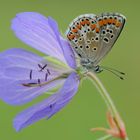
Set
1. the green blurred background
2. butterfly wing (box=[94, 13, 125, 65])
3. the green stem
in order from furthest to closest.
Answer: the green blurred background → butterfly wing (box=[94, 13, 125, 65]) → the green stem

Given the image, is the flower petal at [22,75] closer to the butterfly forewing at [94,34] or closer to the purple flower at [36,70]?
the purple flower at [36,70]

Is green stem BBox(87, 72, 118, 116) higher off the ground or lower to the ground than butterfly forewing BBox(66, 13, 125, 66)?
lower

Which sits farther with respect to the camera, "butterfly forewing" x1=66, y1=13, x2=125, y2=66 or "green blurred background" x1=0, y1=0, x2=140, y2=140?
"green blurred background" x1=0, y1=0, x2=140, y2=140

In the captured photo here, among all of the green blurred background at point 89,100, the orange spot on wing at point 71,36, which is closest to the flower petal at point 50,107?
→ the orange spot on wing at point 71,36

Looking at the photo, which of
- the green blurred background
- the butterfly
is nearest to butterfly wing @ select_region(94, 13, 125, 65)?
the butterfly

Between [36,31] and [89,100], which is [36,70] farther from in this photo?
[89,100]

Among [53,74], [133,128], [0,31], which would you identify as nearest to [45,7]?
[0,31]

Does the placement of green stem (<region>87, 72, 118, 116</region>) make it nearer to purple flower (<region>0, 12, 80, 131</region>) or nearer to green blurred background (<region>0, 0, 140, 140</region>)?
purple flower (<region>0, 12, 80, 131</region>)
